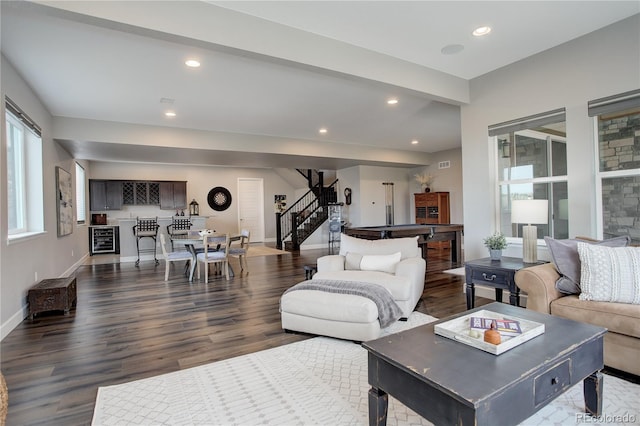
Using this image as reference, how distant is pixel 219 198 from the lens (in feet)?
37.9

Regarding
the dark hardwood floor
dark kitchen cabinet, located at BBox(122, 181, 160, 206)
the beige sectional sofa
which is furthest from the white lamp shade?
dark kitchen cabinet, located at BBox(122, 181, 160, 206)

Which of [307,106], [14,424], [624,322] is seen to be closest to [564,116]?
[624,322]

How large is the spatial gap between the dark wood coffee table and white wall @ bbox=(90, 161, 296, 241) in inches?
392

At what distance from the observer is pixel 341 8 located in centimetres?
274

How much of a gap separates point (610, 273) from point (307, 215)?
29.0ft

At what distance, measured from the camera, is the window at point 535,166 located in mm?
3627

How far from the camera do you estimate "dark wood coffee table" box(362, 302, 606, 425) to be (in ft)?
4.22

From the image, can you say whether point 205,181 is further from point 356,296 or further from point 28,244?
point 356,296

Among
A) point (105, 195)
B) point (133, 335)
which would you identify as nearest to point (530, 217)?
→ point (133, 335)

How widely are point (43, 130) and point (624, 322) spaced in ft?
22.5

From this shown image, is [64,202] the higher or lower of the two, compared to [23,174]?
lower

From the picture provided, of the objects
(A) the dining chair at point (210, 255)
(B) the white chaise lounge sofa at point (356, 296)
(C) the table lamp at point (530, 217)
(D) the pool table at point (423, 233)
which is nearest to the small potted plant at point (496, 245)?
(C) the table lamp at point (530, 217)

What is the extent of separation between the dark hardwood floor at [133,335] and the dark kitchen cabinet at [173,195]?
16.9 feet

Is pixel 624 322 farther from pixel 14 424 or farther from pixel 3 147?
pixel 3 147
